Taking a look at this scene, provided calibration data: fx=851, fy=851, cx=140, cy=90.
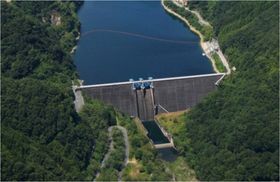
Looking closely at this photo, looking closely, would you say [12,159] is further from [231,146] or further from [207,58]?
[207,58]

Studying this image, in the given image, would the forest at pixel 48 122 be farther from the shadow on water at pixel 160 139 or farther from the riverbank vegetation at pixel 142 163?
the shadow on water at pixel 160 139

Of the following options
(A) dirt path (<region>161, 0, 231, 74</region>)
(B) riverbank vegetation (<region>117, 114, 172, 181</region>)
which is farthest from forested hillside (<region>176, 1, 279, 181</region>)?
(B) riverbank vegetation (<region>117, 114, 172, 181</region>)

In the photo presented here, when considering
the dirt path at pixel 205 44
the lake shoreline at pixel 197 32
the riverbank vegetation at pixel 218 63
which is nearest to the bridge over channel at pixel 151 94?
the riverbank vegetation at pixel 218 63

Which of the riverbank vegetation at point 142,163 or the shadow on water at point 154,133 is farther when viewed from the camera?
the shadow on water at point 154,133

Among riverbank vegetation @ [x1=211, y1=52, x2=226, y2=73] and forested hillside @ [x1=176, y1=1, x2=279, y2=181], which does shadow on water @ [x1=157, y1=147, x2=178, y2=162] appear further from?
riverbank vegetation @ [x1=211, y1=52, x2=226, y2=73]

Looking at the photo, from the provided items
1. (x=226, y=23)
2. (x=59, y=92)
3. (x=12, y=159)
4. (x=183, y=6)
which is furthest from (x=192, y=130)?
(x=183, y=6)

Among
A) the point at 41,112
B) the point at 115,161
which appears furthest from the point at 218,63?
the point at 41,112

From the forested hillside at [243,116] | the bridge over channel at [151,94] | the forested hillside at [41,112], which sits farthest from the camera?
the bridge over channel at [151,94]
